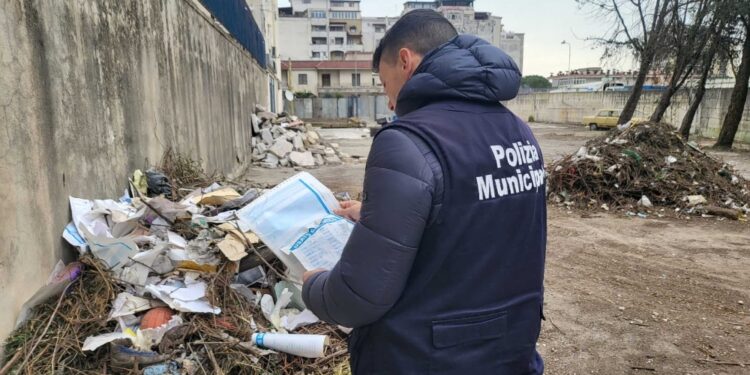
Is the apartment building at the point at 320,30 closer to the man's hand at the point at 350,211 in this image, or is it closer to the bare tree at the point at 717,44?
the bare tree at the point at 717,44

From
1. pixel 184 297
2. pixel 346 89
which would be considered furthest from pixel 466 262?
pixel 346 89

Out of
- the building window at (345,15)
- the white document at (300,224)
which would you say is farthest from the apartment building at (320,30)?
the white document at (300,224)

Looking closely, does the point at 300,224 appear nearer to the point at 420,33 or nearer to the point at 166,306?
the point at 420,33

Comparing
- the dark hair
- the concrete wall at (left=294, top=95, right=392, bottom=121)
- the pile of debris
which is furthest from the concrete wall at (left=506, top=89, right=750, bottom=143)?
the dark hair

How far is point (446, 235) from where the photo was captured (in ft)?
3.66

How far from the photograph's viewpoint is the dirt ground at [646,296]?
317 cm

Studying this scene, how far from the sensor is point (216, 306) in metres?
2.60

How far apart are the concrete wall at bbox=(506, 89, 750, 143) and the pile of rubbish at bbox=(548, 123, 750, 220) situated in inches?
458

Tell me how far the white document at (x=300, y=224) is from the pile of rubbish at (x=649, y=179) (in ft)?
22.0

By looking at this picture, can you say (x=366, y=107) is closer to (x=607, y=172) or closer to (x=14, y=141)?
(x=607, y=172)

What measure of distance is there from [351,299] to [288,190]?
2.71ft

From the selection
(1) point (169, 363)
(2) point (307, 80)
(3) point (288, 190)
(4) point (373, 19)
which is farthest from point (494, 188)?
(4) point (373, 19)

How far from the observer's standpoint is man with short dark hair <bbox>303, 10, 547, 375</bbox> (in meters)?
1.07

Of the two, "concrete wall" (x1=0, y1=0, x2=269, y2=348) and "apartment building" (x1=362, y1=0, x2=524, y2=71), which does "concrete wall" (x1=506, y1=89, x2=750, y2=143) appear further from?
"apartment building" (x1=362, y1=0, x2=524, y2=71)
